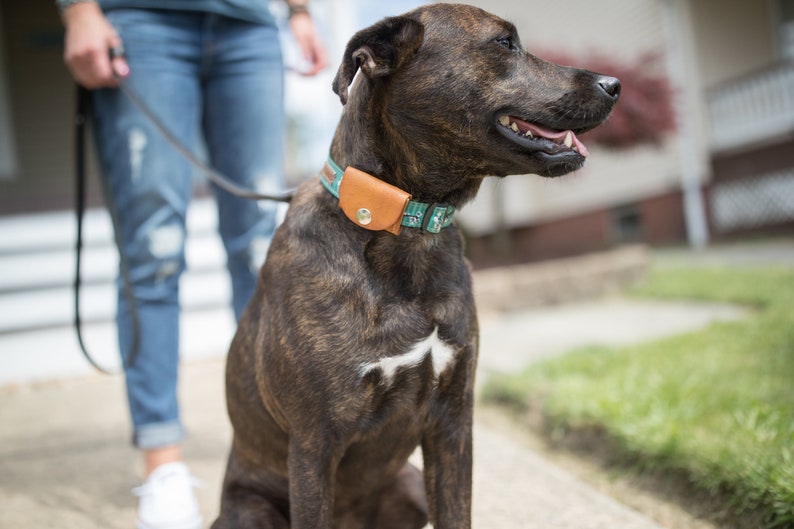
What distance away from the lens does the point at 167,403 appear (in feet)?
7.34

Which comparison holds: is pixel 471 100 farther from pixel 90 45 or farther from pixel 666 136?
pixel 666 136

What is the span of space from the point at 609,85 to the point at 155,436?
1693mm

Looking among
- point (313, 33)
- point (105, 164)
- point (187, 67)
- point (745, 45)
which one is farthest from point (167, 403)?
point (745, 45)

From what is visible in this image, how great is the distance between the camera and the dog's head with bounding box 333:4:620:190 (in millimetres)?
1573

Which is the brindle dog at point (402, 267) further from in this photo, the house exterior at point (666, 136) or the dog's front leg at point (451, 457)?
the house exterior at point (666, 136)

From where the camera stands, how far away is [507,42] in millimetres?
1667

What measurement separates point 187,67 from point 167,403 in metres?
1.11

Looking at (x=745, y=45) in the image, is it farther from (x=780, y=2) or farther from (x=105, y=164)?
(x=105, y=164)

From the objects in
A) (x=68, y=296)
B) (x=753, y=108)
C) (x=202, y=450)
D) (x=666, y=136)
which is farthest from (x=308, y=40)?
(x=753, y=108)

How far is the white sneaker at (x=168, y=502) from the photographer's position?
2.02 metres

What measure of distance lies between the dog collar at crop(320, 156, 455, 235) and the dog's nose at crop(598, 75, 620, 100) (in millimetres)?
497

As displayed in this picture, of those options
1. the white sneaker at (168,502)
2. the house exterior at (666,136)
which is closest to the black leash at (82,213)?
the white sneaker at (168,502)

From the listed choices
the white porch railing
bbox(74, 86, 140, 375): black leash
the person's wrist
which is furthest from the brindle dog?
the white porch railing

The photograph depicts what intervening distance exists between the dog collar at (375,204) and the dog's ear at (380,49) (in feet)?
0.60
